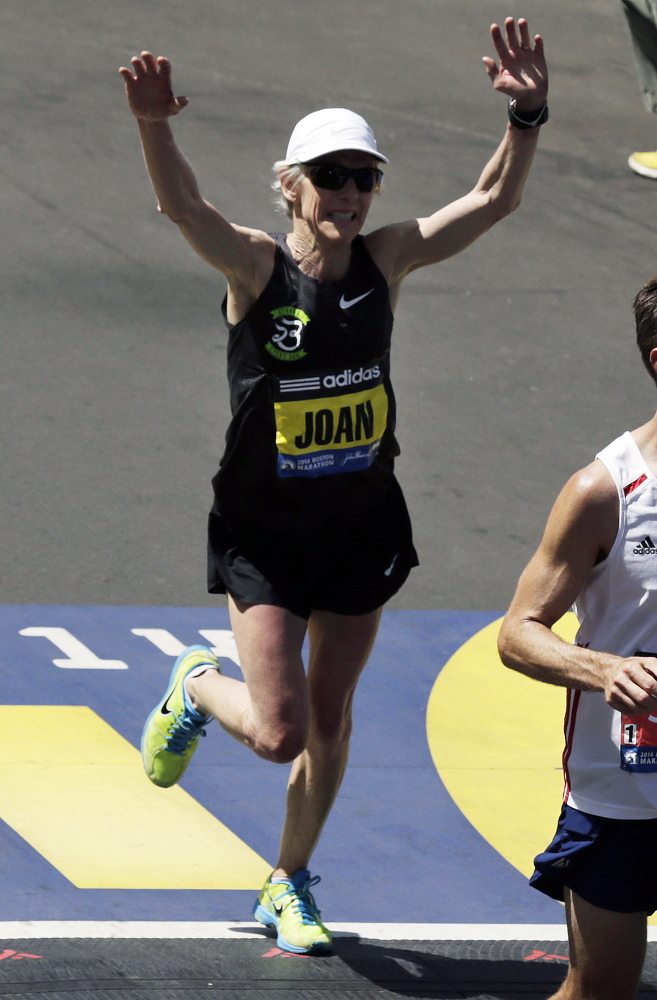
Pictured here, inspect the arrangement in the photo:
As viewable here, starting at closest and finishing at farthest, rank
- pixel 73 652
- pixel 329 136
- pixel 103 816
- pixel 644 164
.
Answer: pixel 329 136 < pixel 103 816 < pixel 73 652 < pixel 644 164

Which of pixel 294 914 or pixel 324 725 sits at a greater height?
pixel 324 725

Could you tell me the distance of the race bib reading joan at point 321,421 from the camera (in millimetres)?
4355

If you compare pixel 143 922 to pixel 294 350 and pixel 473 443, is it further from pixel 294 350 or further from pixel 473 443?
pixel 473 443

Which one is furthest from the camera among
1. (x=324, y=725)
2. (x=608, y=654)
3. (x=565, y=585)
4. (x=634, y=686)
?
(x=324, y=725)

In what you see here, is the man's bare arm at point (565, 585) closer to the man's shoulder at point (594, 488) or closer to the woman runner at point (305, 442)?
the man's shoulder at point (594, 488)

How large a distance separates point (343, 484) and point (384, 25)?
52.7ft

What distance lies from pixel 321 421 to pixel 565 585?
1246mm

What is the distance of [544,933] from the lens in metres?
4.88

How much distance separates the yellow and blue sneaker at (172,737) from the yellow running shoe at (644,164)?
1112 cm

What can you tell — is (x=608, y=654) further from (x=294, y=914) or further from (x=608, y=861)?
(x=294, y=914)

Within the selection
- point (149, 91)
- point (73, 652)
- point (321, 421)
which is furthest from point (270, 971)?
point (149, 91)

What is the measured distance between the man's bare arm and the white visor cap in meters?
1.49

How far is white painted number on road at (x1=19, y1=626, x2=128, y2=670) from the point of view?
646 centimetres

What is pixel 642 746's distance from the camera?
3.35 metres
